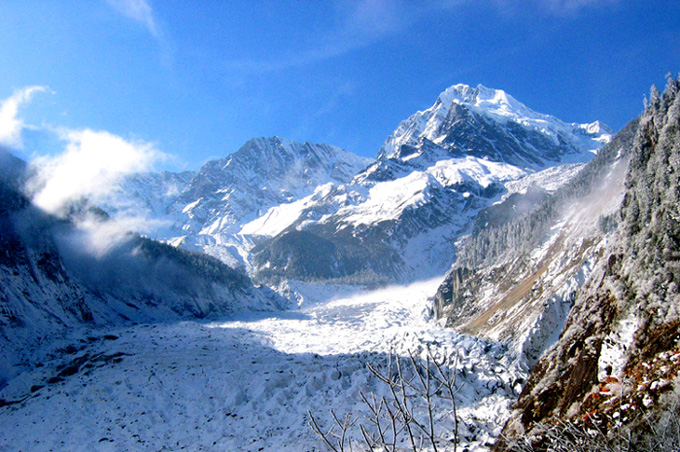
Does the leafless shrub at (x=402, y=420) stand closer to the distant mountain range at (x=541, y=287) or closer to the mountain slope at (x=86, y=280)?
the distant mountain range at (x=541, y=287)

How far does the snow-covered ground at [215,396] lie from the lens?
64.9 feet

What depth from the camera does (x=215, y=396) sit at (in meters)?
26.4

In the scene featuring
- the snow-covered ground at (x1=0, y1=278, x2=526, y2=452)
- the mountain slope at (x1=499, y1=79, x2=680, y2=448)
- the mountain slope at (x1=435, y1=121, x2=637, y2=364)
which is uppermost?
the mountain slope at (x1=435, y1=121, x2=637, y2=364)

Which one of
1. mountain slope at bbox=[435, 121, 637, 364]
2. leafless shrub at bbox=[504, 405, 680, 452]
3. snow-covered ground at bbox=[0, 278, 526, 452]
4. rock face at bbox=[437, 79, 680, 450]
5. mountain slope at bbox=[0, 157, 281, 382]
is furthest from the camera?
mountain slope at bbox=[0, 157, 281, 382]

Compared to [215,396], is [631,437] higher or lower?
higher

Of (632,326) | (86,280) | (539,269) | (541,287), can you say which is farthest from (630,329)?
(86,280)

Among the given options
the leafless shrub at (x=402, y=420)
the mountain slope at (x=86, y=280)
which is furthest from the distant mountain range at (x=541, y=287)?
the leafless shrub at (x=402, y=420)

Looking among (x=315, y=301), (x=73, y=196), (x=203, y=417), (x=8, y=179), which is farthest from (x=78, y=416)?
(x=315, y=301)

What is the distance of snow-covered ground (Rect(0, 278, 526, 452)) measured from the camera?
1977 cm

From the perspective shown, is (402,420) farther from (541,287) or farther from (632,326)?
(541,287)

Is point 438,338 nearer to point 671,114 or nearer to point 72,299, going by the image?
point 671,114

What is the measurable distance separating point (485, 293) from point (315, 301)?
86836 millimetres

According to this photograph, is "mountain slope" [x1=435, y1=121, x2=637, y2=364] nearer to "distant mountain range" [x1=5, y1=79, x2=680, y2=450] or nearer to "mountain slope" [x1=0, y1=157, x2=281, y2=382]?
"distant mountain range" [x1=5, y1=79, x2=680, y2=450]

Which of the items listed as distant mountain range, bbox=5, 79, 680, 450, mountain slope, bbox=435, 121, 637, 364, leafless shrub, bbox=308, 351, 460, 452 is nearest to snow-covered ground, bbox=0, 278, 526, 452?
leafless shrub, bbox=308, 351, 460, 452
